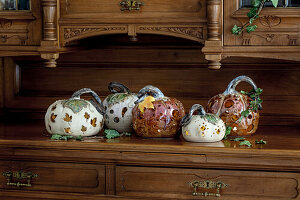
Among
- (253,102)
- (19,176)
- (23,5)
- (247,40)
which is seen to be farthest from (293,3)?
(19,176)

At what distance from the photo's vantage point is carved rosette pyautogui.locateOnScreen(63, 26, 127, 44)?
5.99 feet

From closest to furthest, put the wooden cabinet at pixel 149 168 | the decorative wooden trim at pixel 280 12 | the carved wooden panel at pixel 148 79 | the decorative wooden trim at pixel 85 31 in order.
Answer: the wooden cabinet at pixel 149 168 → the decorative wooden trim at pixel 280 12 → the decorative wooden trim at pixel 85 31 → the carved wooden panel at pixel 148 79

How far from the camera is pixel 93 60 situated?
2.25 metres

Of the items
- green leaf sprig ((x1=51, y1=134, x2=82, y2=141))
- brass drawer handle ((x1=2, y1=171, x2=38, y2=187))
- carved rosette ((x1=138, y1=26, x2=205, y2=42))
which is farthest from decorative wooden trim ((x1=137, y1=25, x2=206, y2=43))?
brass drawer handle ((x1=2, y1=171, x2=38, y2=187))

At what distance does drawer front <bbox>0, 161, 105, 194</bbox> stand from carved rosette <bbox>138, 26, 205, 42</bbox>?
519mm

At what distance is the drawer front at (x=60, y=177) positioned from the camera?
68.1 inches

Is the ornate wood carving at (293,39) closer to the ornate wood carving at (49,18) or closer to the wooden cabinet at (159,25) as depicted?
the wooden cabinet at (159,25)

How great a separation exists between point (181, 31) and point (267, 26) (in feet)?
A: 0.99

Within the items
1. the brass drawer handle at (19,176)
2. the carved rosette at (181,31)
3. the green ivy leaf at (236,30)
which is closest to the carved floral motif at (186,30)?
the carved rosette at (181,31)

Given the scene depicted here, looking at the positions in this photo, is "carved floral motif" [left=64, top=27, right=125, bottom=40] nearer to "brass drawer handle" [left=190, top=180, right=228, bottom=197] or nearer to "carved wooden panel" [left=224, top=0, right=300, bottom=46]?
"carved wooden panel" [left=224, top=0, right=300, bottom=46]

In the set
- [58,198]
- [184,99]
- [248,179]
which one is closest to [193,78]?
[184,99]

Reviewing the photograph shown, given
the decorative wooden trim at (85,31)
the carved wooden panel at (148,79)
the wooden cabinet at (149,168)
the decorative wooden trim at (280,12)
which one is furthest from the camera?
the carved wooden panel at (148,79)

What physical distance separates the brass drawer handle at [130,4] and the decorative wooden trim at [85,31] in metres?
0.07

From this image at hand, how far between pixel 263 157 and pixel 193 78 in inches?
26.3
